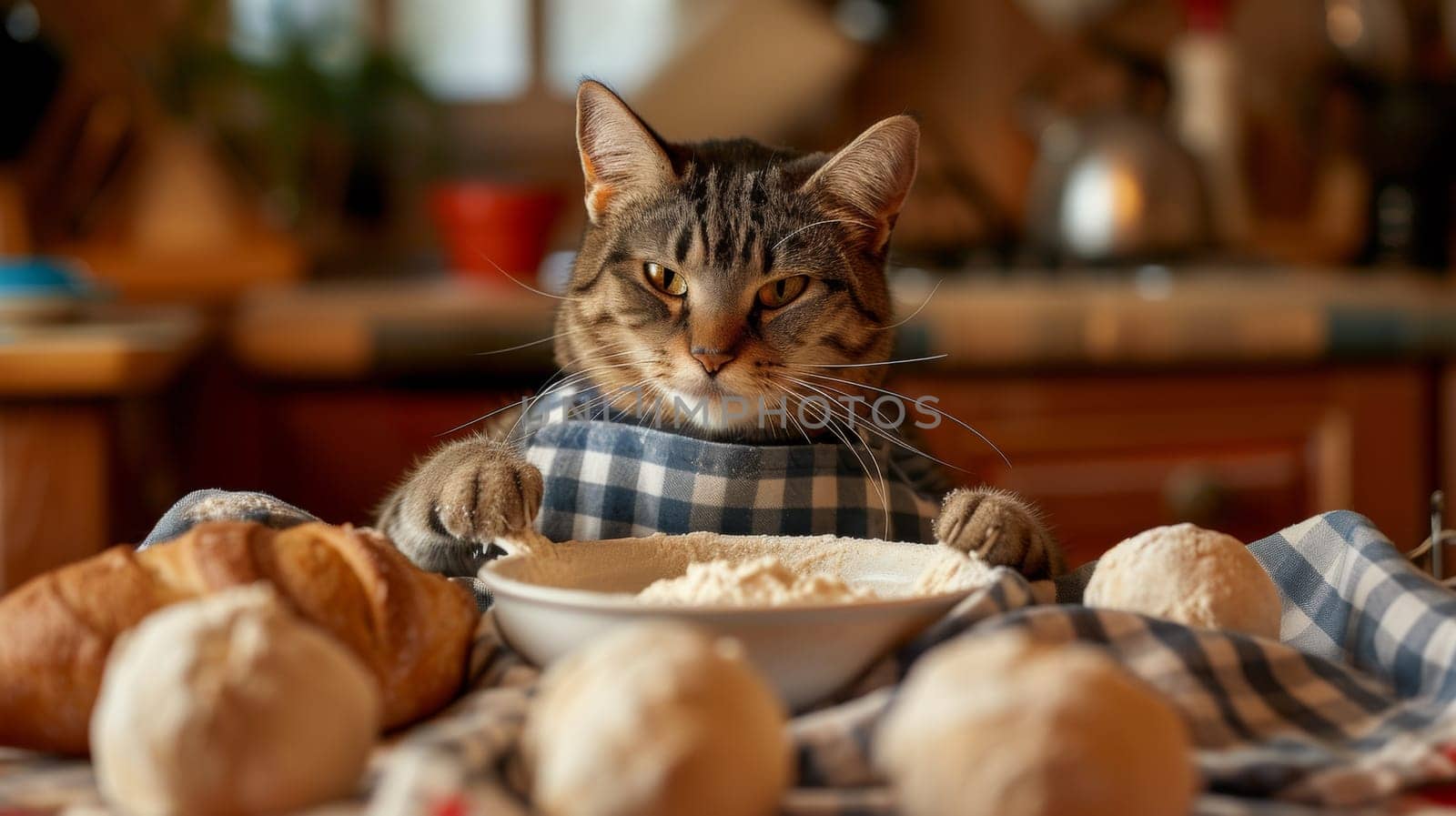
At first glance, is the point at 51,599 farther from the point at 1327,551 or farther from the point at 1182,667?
the point at 1327,551

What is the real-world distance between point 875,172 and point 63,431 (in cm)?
125

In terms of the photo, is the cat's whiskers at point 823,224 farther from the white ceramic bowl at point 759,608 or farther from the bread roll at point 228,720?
the bread roll at point 228,720

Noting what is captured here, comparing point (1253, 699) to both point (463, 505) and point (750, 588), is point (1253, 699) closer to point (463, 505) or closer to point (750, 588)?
point (750, 588)

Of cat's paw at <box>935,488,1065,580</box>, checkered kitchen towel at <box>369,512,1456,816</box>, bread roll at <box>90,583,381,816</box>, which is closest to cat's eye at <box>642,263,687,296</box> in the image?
cat's paw at <box>935,488,1065,580</box>

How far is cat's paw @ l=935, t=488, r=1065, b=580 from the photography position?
772 mm

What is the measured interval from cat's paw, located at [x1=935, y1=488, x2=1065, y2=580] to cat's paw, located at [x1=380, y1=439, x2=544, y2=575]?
0.24 meters

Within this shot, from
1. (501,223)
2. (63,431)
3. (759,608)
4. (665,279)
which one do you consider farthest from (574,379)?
(501,223)

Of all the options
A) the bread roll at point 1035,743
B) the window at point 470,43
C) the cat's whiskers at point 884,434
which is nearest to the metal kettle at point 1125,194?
the window at point 470,43

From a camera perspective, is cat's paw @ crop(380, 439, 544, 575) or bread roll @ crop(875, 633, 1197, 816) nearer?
bread roll @ crop(875, 633, 1197, 816)

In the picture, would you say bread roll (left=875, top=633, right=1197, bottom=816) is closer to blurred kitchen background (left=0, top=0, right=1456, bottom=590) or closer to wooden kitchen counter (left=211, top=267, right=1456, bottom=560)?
blurred kitchen background (left=0, top=0, right=1456, bottom=590)

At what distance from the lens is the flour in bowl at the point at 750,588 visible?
0.61 m

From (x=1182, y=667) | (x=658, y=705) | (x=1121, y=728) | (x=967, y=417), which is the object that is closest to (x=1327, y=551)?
(x=1182, y=667)

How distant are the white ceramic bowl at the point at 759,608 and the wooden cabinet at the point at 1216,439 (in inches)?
54.1

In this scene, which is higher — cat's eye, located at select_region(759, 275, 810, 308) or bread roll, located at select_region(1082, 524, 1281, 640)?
cat's eye, located at select_region(759, 275, 810, 308)
